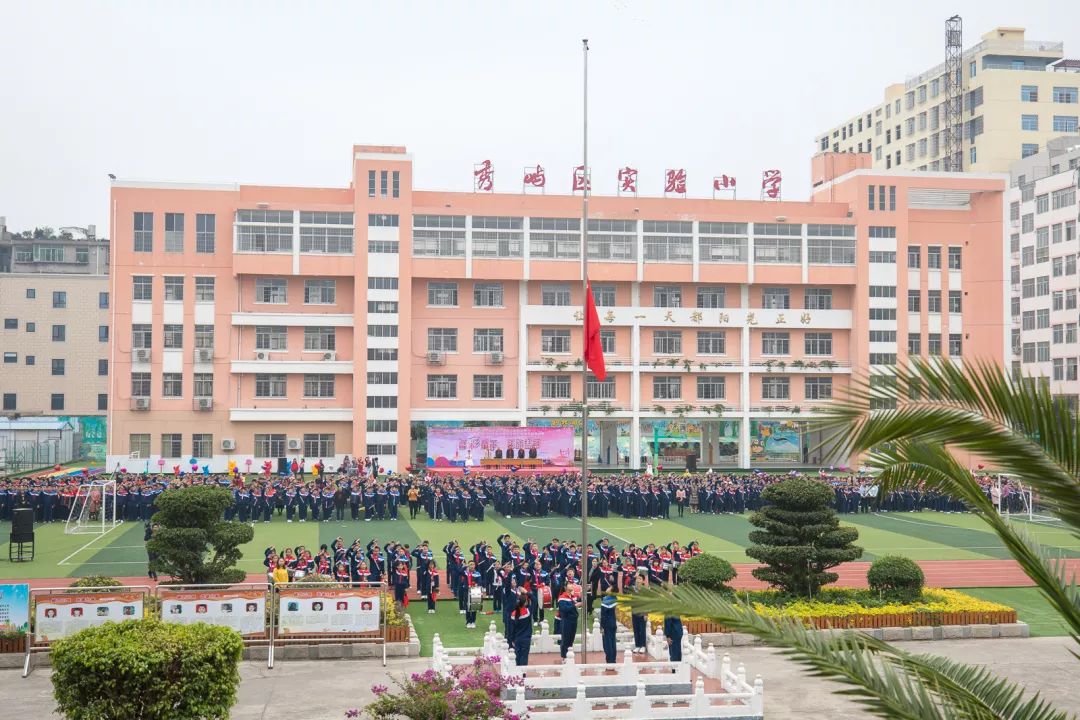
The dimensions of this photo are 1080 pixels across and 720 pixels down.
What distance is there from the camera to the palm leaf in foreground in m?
4.96

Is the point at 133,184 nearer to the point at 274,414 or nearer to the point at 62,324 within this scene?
the point at 274,414

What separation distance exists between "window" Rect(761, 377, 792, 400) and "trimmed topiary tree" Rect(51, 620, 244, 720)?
46137mm

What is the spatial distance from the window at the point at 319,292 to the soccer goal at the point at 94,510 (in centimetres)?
1914

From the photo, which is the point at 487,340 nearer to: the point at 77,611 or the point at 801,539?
the point at 801,539

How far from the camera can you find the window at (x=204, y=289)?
50.0 meters

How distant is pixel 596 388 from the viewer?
5275 centimetres

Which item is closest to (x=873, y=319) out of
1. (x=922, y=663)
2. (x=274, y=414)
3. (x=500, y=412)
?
(x=500, y=412)

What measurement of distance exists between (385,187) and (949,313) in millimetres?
28818

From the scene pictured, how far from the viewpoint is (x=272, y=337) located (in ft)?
166

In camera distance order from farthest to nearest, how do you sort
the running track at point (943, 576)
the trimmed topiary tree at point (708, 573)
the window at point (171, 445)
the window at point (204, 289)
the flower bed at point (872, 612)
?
the window at point (204, 289) → the window at point (171, 445) → the running track at point (943, 576) → the trimmed topiary tree at point (708, 573) → the flower bed at point (872, 612)

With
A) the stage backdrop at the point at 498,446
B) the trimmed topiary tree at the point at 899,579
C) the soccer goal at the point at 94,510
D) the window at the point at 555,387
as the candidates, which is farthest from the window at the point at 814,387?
the trimmed topiary tree at the point at 899,579

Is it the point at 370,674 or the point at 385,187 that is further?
the point at 385,187

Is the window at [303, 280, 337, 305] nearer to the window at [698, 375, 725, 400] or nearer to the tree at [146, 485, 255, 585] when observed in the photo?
the window at [698, 375, 725, 400]

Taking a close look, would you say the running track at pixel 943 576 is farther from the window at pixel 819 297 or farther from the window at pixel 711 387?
the window at pixel 819 297
